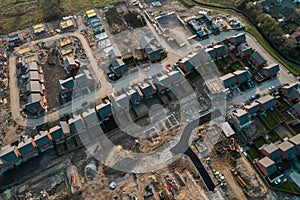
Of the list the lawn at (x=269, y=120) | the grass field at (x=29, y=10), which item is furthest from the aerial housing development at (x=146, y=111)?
the grass field at (x=29, y=10)

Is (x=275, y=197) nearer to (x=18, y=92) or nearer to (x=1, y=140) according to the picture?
(x=1, y=140)

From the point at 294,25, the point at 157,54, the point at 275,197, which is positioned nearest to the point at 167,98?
the point at 157,54

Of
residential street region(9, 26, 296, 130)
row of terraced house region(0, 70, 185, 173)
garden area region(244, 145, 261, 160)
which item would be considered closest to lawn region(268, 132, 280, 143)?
garden area region(244, 145, 261, 160)

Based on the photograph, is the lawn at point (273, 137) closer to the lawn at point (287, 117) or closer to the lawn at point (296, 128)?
the lawn at point (296, 128)

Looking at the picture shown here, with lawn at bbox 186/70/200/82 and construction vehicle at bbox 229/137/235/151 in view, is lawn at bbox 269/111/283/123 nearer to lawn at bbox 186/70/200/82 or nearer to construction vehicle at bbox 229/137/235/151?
construction vehicle at bbox 229/137/235/151

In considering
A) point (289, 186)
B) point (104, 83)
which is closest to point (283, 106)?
point (289, 186)

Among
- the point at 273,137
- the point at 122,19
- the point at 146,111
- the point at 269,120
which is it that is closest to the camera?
A: the point at 273,137

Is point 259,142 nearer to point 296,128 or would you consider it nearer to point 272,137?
point 272,137
